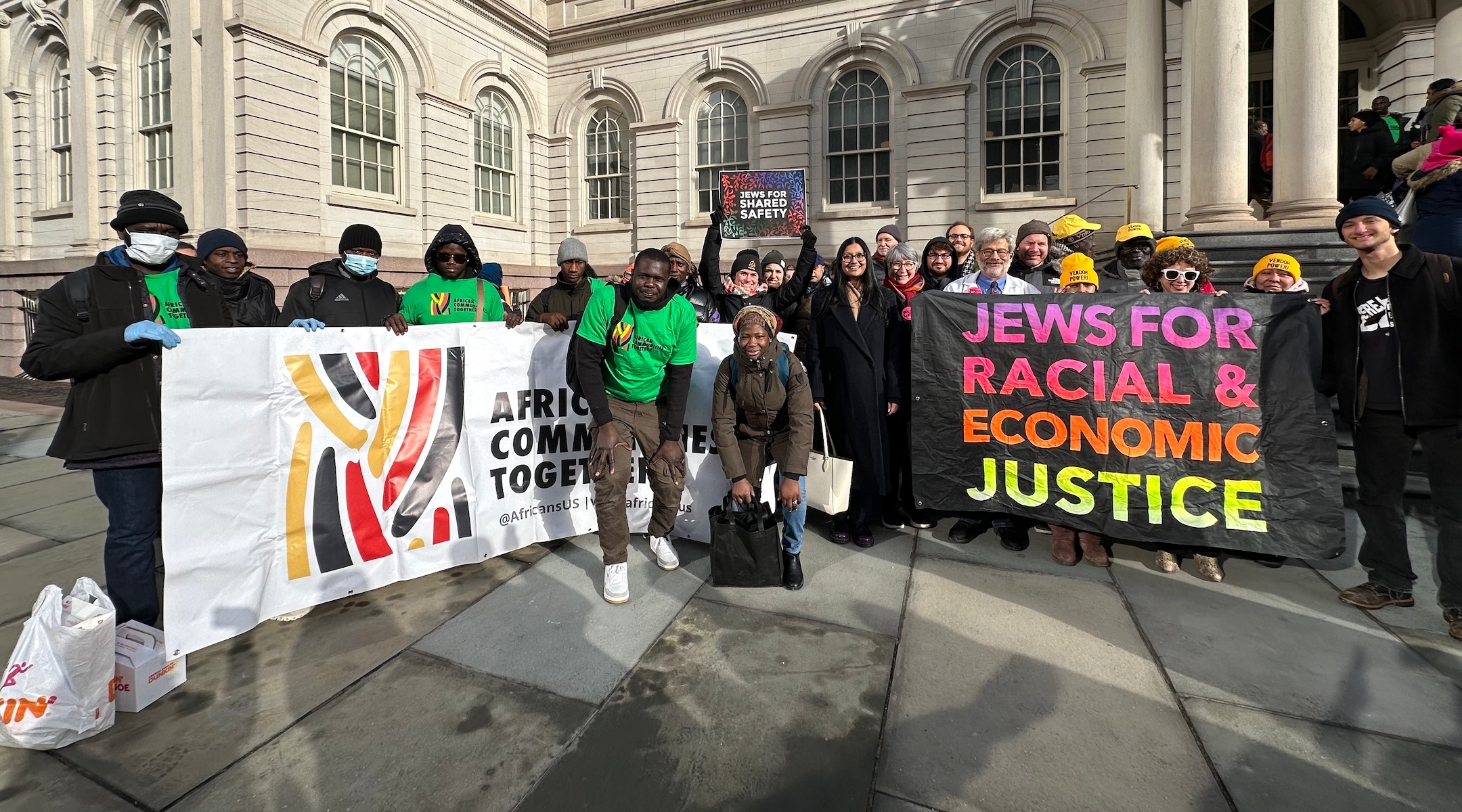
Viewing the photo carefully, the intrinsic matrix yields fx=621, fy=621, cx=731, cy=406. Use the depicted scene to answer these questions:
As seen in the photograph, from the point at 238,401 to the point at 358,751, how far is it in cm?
178

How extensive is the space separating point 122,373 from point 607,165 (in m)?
16.6

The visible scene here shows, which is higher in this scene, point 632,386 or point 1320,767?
point 632,386

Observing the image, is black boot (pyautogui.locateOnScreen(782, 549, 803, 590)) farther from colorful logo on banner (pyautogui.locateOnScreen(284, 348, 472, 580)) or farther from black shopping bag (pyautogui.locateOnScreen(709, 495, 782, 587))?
colorful logo on banner (pyautogui.locateOnScreen(284, 348, 472, 580))

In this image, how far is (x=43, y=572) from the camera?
12.5ft

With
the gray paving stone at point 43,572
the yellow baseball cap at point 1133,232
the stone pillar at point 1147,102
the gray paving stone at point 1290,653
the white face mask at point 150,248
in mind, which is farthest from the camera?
the stone pillar at point 1147,102

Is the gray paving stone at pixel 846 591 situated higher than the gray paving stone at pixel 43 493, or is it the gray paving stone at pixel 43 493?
the gray paving stone at pixel 43 493

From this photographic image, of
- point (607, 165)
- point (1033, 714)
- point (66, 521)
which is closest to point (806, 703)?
point (1033, 714)

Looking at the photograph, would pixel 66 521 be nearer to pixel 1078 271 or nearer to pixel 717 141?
pixel 1078 271

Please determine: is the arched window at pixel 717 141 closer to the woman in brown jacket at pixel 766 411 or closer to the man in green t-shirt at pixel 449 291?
the man in green t-shirt at pixel 449 291

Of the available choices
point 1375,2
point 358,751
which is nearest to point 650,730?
point 358,751

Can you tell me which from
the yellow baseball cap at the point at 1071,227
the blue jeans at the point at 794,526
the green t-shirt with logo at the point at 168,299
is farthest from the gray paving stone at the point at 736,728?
the yellow baseball cap at the point at 1071,227

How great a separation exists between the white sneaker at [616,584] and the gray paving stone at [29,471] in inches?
224

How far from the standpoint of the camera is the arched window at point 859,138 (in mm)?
15023

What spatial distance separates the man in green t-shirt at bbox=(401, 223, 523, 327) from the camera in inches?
168
